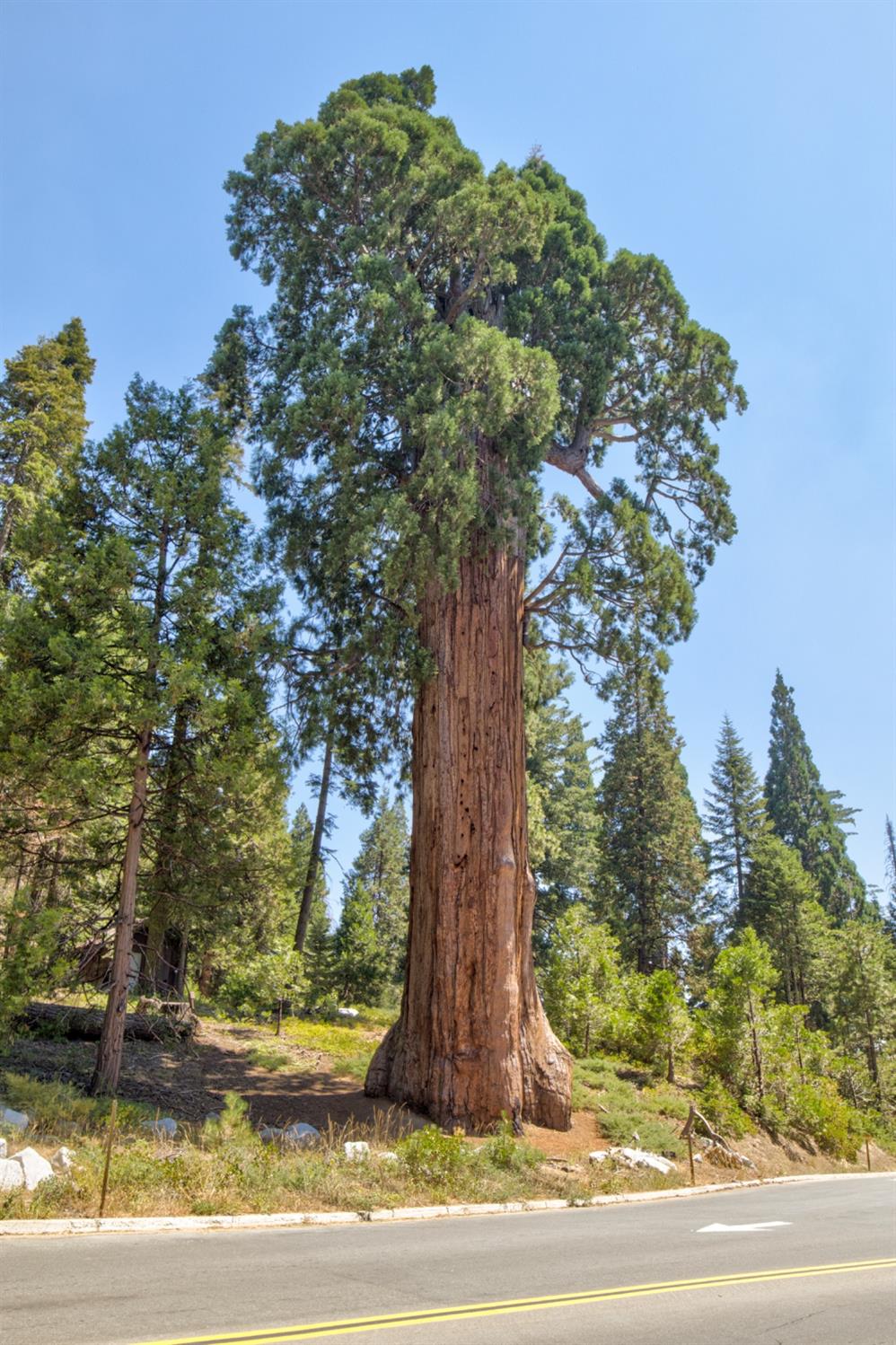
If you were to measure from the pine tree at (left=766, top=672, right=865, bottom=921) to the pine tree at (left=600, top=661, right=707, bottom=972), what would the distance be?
40.0ft

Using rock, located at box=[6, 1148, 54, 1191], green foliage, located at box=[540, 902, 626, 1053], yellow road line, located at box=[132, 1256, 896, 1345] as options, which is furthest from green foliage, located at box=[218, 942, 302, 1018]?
yellow road line, located at box=[132, 1256, 896, 1345]

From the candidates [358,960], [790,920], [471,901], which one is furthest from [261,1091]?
[790,920]

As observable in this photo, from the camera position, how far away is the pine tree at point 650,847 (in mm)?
32844

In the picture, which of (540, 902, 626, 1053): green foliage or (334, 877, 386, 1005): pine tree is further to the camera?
(334, 877, 386, 1005): pine tree

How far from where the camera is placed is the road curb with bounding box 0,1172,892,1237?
18.9ft

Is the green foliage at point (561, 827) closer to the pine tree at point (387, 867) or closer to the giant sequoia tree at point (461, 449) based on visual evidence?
the pine tree at point (387, 867)

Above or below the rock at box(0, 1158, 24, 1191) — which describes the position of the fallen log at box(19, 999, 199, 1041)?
above

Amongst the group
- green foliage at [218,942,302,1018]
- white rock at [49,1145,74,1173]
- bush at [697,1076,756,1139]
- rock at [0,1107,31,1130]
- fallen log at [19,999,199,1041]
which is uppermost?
green foliage at [218,942,302,1018]

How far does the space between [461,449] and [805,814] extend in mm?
42761

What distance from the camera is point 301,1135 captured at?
9758 millimetres

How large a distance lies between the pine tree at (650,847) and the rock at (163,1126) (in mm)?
25394

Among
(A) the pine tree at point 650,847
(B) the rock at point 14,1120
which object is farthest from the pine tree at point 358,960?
(B) the rock at point 14,1120

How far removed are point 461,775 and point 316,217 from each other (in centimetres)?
942

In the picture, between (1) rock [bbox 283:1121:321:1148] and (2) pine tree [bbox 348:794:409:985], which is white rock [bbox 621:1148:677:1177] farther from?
(2) pine tree [bbox 348:794:409:985]
